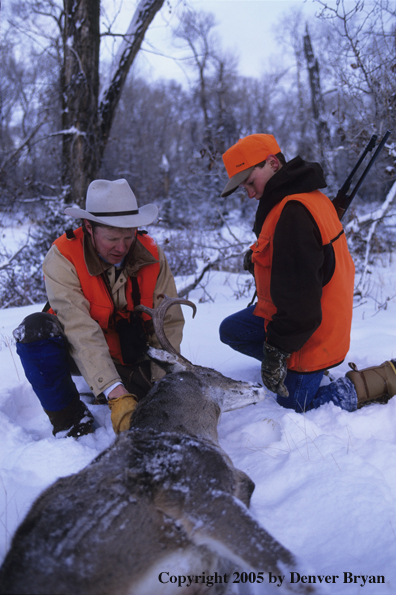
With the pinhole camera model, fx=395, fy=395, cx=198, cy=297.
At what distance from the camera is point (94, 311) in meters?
2.98

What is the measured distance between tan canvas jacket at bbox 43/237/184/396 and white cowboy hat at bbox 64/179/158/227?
253 millimetres

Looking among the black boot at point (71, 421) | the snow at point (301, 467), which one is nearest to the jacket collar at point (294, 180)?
the snow at point (301, 467)

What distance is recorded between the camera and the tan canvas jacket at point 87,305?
2.63m

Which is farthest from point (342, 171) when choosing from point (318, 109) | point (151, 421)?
point (151, 421)

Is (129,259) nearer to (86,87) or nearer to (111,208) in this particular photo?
(111,208)

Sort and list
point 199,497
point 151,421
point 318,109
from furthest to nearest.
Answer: point 318,109 < point 151,421 < point 199,497

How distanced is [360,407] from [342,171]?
21.3 meters

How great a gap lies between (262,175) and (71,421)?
2.24m

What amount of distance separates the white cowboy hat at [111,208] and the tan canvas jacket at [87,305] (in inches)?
10.0

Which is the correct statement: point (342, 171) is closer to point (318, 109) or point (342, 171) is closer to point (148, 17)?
point (318, 109)

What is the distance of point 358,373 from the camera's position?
297 centimetres

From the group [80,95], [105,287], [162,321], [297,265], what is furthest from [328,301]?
[80,95]

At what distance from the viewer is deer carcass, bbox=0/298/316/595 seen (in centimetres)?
139

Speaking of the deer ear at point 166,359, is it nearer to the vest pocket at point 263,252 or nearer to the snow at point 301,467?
the snow at point 301,467
